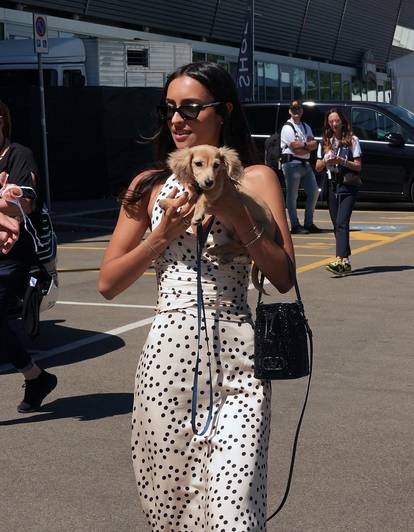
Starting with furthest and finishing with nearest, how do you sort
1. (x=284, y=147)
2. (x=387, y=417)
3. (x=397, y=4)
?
(x=397, y=4), (x=284, y=147), (x=387, y=417)

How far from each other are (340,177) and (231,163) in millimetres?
9431

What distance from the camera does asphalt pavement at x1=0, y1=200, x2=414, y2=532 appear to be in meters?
4.86

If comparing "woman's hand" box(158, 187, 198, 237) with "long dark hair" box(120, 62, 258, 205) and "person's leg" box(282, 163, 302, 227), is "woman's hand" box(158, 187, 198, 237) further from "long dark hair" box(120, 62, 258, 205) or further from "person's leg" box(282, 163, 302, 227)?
"person's leg" box(282, 163, 302, 227)

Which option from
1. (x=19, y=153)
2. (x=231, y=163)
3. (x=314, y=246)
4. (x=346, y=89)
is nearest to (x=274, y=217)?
(x=231, y=163)

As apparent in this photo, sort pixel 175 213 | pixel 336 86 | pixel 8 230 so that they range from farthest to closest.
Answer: pixel 336 86 < pixel 8 230 < pixel 175 213

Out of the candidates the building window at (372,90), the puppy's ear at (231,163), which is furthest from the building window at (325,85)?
the puppy's ear at (231,163)

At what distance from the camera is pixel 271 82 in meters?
40.2

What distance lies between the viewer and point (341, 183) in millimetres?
12344

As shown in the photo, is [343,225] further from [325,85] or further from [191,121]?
[325,85]

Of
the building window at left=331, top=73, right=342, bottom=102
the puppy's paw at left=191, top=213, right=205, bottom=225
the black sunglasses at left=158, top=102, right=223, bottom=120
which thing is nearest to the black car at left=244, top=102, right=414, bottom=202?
the black sunglasses at left=158, top=102, right=223, bottom=120

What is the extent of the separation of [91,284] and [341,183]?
9.56 ft

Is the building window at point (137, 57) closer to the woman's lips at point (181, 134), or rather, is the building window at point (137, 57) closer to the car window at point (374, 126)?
the car window at point (374, 126)

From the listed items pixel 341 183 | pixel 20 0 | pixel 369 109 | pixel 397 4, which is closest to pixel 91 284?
pixel 341 183

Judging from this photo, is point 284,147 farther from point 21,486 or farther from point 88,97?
point 21,486
